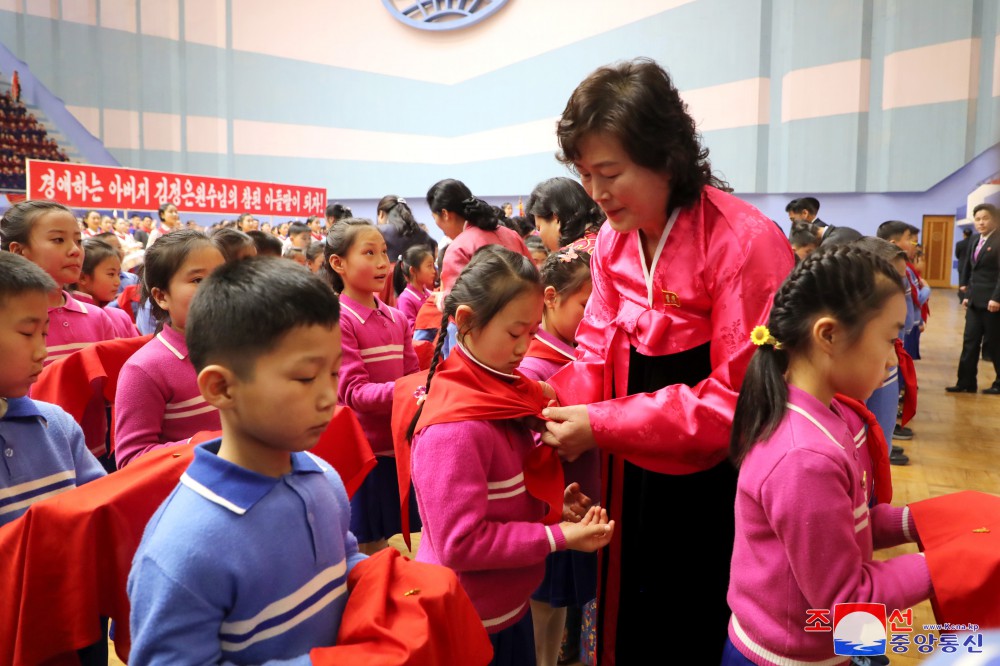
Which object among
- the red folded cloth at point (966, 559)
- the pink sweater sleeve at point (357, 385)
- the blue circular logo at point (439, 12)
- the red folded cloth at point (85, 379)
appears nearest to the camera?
the red folded cloth at point (966, 559)

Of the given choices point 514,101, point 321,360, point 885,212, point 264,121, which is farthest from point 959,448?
point 264,121

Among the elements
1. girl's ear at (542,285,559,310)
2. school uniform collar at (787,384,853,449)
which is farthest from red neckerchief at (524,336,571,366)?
school uniform collar at (787,384,853,449)

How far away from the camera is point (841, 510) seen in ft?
3.36

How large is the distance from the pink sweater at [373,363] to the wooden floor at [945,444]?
88 centimetres

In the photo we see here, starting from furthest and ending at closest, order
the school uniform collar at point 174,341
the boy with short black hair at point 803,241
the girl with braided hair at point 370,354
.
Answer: the boy with short black hair at point 803,241, the girl with braided hair at point 370,354, the school uniform collar at point 174,341

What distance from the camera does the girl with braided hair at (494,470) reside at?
1259mm

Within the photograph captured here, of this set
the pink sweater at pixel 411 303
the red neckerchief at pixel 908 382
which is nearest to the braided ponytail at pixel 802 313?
the red neckerchief at pixel 908 382

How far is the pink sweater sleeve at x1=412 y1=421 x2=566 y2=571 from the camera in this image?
1.24 metres

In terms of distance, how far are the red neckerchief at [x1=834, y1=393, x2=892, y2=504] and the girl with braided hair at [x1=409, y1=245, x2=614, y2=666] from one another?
0.50m

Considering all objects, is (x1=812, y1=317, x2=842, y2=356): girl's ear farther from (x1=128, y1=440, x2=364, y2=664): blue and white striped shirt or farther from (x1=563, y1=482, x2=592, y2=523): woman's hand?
(x1=128, y1=440, x2=364, y2=664): blue and white striped shirt

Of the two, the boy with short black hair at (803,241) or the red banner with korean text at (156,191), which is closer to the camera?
the boy with short black hair at (803,241)

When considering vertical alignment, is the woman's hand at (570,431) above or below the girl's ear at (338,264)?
below

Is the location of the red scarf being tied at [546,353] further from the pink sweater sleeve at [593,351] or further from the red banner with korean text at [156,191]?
the red banner with korean text at [156,191]

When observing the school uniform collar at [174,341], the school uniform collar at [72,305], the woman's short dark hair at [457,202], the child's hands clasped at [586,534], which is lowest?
the child's hands clasped at [586,534]
